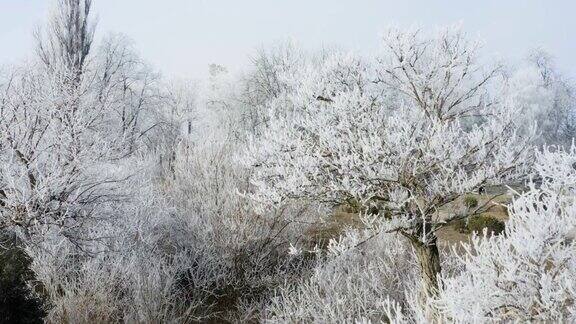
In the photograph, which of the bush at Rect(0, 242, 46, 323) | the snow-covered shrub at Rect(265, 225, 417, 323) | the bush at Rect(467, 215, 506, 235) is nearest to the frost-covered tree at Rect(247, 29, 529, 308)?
the snow-covered shrub at Rect(265, 225, 417, 323)

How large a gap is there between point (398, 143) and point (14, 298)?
4970mm

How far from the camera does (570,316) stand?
3.29 m

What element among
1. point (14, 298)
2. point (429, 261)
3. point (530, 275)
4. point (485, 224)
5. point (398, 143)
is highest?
point (398, 143)

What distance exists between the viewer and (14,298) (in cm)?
535

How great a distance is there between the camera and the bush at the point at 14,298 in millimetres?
5245

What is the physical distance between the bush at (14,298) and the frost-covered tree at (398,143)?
3338 millimetres

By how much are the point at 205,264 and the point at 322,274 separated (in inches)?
94.2

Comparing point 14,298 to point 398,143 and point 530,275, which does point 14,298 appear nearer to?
point 398,143

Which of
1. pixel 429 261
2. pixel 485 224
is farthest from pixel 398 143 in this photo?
pixel 485 224

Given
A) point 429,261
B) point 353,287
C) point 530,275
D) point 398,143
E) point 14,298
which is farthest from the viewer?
point 353,287

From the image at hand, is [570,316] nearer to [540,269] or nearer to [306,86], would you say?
[540,269]

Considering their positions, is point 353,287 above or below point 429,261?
below

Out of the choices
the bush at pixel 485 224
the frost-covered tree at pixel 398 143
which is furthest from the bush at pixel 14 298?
the bush at pixel 485 224

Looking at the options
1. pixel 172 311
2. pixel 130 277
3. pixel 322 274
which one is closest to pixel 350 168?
pixel 322 274
